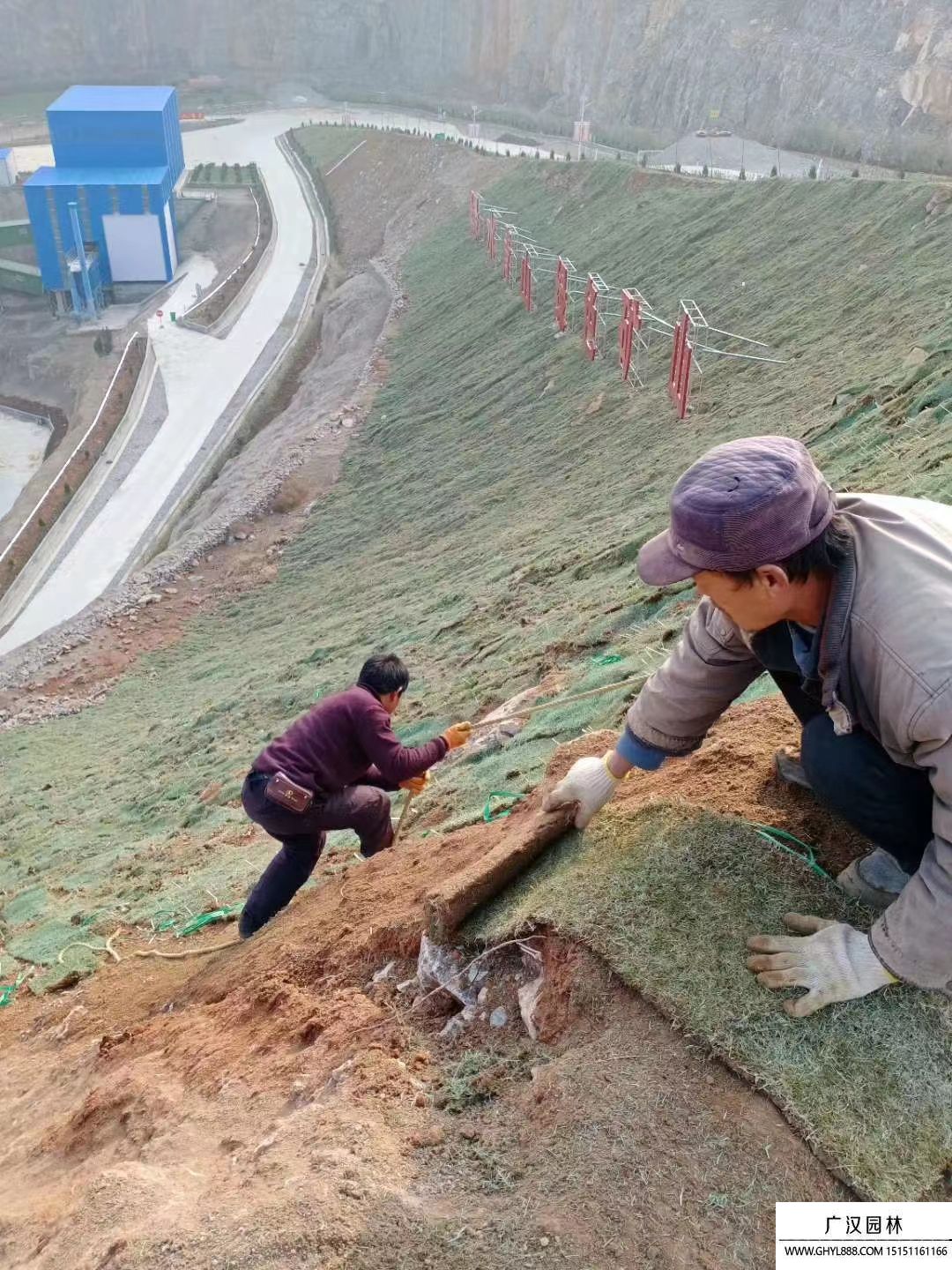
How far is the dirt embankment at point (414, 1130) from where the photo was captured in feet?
10.4

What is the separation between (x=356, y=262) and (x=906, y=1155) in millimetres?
45764

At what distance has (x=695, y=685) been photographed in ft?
13.3

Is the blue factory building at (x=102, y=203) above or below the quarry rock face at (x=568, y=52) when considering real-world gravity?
below

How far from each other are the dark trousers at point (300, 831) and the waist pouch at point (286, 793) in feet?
0.43

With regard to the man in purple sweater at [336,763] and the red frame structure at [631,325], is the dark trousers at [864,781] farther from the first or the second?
the red frame structure at [631,325]

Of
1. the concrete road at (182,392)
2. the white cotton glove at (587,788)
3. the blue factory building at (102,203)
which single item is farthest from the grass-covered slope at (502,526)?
the blue factory building at (102,203)

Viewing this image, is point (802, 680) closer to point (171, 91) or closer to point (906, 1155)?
point (906, 1155)

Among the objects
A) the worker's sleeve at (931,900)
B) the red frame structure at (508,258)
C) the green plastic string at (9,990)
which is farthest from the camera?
the red frame structure at (508,258)

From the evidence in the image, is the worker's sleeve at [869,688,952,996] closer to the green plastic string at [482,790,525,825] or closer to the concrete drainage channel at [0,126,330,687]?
the green plastic string at [482,790,525,825]

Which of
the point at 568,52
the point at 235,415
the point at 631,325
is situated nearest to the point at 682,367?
the point at 631,325

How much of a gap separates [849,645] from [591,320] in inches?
740

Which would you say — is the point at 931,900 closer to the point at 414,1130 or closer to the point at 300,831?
the point at 414,1130

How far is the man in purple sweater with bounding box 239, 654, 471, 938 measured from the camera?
6.03 metres

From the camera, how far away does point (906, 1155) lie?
10.4 ft
